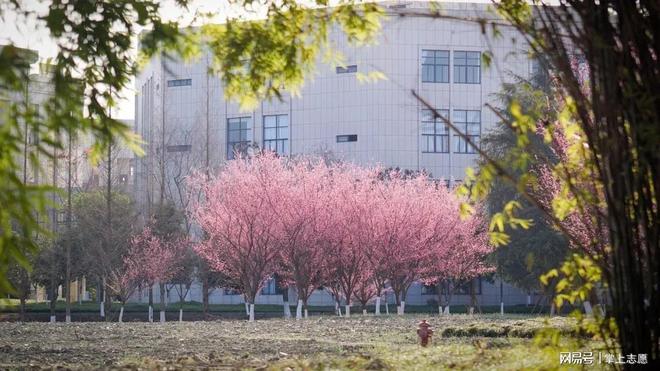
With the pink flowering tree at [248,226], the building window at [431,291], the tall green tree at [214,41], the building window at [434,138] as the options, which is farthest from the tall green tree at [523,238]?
the tall green tree at [214,41]

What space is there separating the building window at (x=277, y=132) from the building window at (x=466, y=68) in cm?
1038

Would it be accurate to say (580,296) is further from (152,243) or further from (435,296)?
(435,296)

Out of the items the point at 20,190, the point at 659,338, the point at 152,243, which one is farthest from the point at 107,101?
the point at 152,243

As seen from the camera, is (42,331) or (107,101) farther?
(42,331)

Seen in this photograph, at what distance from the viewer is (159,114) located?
198 ft

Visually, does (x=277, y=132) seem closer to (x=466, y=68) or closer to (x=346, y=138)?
(x=346, y=138)

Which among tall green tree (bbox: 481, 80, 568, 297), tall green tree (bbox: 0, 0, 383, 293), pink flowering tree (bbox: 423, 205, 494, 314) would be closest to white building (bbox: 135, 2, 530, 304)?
tall green tree (bbox: 481, 80, 568, 297)

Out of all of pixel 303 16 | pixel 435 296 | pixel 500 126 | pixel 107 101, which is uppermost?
pixel 500 126

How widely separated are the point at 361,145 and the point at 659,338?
51.5 metres

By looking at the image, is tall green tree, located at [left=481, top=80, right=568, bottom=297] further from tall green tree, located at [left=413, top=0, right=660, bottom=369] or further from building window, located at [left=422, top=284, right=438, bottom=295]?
tall green tree, located at [left=413, top=0, right=660, bottom=369]

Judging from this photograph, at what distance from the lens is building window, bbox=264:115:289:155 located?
59.9m

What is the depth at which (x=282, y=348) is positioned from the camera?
1523 centimetres

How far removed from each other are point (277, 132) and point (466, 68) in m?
11.7

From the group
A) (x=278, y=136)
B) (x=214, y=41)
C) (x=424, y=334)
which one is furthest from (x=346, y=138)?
(x=214, y=41)
